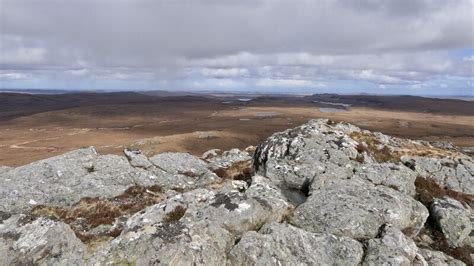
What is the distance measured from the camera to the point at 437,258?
A: 18734 millimetres

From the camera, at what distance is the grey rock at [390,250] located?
1708 centimetres

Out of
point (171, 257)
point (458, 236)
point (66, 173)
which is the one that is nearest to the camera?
point (171, 257)

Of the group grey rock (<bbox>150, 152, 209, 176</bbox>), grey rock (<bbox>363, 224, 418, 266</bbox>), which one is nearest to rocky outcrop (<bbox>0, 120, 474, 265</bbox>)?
grey rock (<bbox>363, 224, 418, 266</bbox>)

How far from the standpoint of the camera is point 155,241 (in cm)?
1642

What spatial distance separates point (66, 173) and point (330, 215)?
1944 cm

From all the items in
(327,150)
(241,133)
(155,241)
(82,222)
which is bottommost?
(241,133)

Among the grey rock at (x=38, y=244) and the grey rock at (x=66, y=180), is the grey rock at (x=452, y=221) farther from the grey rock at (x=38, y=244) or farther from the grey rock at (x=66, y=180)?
the grey rock at (x=66, y=180)

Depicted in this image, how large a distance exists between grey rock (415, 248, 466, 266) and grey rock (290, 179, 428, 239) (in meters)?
1.81

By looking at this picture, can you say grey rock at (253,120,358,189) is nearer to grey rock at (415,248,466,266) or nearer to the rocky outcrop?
the rocky outcrop

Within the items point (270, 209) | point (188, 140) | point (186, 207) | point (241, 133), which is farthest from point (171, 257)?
point (241, 133)

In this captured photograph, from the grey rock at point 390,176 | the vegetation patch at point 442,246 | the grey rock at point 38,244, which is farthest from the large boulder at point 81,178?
the vegetation patch at point 442,246

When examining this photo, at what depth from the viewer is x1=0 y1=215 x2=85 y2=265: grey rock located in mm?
16672

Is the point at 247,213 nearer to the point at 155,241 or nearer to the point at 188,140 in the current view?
the point at 155,241

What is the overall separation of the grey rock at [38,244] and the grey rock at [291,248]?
7.10 m
